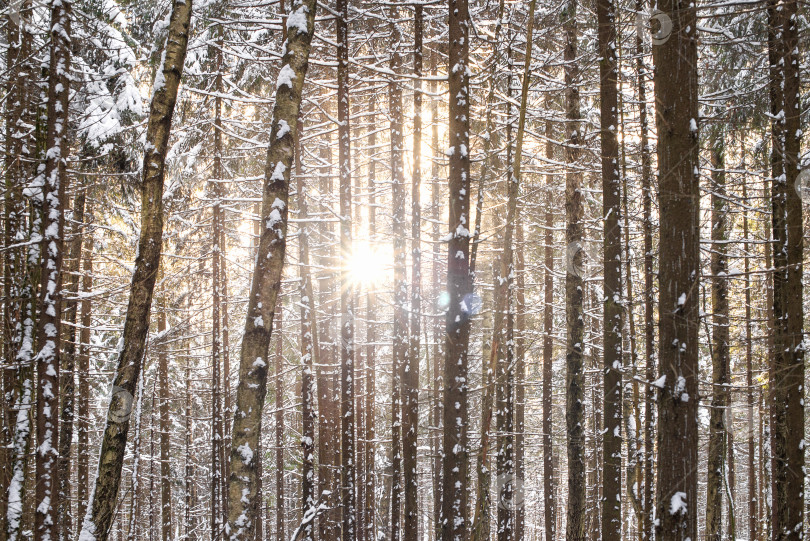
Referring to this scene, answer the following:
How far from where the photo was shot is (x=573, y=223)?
424 inches

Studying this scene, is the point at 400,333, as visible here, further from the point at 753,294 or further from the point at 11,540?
the point at 753,294

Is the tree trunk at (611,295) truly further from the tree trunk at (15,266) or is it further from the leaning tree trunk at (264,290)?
the tree trunk at (15,266)

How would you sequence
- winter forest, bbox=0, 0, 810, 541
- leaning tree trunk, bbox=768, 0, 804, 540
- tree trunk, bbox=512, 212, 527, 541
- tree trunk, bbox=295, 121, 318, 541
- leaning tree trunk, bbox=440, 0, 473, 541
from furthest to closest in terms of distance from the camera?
tree trunk, bbox=512, 212, 527, 541 → tree trunk, bbox=295, 121, 318, 541 → leaning tree trunk, bbox=768, 0, 804, 540 → leaning tree trunk, bbox=440, 0, 473, 541 → winter forest, bbox=0, 0, 810, 541

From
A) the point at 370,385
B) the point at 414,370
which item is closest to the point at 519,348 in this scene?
the point at 370,385

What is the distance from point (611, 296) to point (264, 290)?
601 cm

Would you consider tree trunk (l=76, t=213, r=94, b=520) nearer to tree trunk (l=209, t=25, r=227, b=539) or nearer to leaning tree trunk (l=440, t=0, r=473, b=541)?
tree trunk (l=209, t=25, r=227, b=539)

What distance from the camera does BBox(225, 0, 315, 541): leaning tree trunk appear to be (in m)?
5.77

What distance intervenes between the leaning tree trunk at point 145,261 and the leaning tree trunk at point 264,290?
1.81 meters

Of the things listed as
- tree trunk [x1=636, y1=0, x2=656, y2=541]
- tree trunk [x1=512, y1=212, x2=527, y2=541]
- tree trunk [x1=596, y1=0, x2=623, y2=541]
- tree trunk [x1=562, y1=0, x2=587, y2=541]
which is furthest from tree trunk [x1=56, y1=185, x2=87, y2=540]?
tree trunk [x1=636, y1=0, x2=656, y2=541]

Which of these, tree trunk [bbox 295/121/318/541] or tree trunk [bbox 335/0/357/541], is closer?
tree trunk [bbox 335/0/357/541]

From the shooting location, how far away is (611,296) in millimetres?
8945

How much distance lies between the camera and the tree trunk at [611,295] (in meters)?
8.64

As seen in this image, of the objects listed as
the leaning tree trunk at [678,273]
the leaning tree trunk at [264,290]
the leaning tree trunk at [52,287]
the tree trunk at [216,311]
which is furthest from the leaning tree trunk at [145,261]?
the tree trunk at [216,311]

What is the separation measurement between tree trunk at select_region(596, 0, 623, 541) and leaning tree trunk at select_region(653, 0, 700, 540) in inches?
97.9
